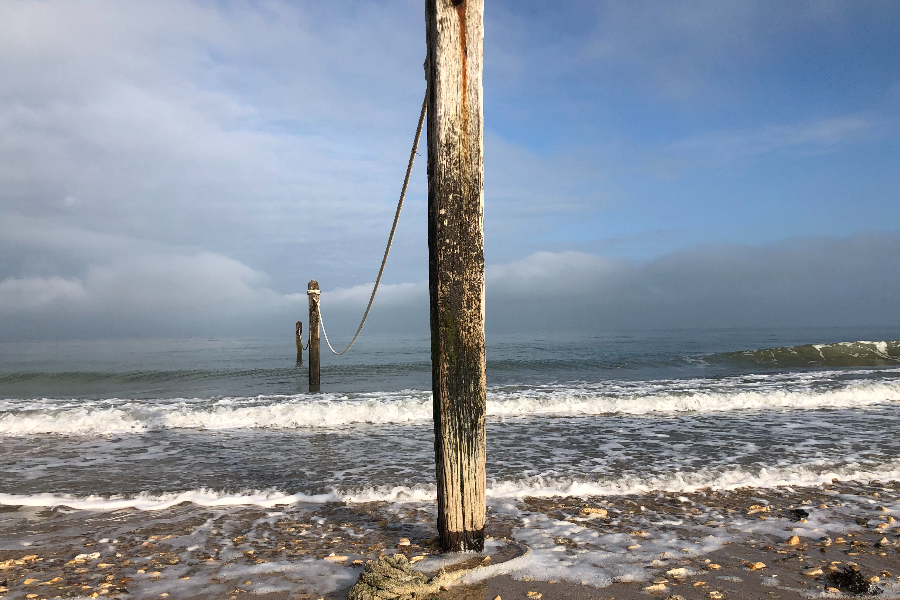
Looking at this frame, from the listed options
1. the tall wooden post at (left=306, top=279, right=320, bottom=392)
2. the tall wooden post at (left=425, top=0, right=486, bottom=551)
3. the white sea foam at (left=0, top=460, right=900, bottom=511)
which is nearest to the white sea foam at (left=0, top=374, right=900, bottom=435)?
the tall wooden post at (left=306, top=279, right=320, bottom=392)

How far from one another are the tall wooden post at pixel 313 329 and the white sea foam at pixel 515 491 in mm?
11087

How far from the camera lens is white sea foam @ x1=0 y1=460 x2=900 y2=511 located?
5195 millimetres

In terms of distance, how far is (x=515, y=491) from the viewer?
539cm

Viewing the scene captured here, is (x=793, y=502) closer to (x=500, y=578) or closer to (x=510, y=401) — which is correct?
(x=500, y=578)

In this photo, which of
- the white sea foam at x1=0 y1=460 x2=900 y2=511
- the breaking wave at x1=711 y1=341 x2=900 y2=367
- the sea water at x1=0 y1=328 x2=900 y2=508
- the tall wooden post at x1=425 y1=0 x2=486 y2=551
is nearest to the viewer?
the tall wooden post at x1=425 y1=0 x2=486 y2=551

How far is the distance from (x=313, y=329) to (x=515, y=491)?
12552 mm

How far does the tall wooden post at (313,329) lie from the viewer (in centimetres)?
1659

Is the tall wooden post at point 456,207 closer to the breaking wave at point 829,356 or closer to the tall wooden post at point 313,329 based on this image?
the tall wooden post at point 313,329

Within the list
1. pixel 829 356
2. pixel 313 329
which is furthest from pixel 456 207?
pixel 829 356

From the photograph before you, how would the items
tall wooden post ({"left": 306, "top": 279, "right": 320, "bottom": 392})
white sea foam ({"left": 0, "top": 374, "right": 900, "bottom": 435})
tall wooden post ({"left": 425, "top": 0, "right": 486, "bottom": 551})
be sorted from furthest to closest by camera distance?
tall wooden post ({"left": 306, "top": 279, "right": 320, "bottom": 392}), white sea foam ({"left": 0, "top": 374, "right": 900, "bottom": 435}), tall wooden post ({"left": 425, "top": 0, "right": 486, "bottom": 551})

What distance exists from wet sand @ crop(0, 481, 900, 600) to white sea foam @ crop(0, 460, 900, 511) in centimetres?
17

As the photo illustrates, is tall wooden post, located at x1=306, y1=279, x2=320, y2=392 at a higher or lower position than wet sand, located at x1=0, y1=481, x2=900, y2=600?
higher

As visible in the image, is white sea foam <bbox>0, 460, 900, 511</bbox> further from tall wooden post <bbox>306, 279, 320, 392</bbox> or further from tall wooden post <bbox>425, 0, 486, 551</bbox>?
tall wooden post <bbox>306, 279, 320, 392</bbox>

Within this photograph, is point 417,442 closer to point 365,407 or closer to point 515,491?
point 515,491
